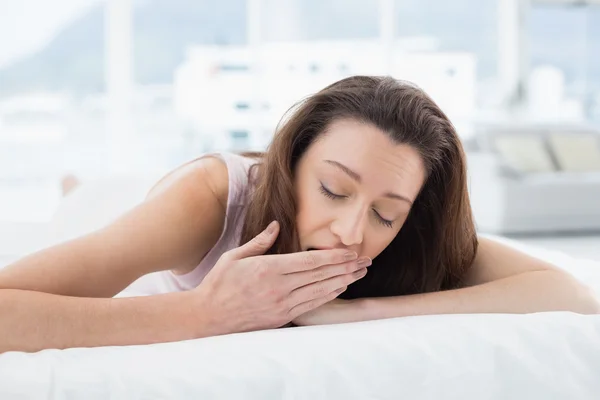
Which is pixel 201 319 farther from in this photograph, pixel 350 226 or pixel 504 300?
pixel 504 300

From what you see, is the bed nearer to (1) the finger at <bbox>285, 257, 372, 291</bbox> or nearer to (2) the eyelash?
(1) the finger at <bbox>285, 257, 372, 291</bbox>

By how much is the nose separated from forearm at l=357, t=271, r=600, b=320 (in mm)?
135

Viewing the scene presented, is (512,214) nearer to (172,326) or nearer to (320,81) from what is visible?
(320,81)

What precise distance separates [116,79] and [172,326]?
718cm

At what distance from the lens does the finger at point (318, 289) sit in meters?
1.45

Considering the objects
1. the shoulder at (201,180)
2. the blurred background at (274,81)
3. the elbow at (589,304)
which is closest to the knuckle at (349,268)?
the shoulder at (201,180)

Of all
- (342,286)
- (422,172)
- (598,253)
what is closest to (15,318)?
(342,286)

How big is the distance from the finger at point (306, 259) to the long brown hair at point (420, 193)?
0.63 feet

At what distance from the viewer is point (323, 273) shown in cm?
147

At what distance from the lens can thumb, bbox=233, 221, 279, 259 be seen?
146 centimetres

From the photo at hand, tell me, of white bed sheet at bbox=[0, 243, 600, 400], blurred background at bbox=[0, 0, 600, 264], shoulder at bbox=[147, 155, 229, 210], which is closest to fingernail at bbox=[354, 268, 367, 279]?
white bed sheet at bbox=[0, 243, 600, 400]

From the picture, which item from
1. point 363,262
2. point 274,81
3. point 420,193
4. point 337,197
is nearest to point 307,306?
point 363,262

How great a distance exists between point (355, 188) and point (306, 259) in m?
0.23

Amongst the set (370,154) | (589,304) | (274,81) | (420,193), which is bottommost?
(589,304)
